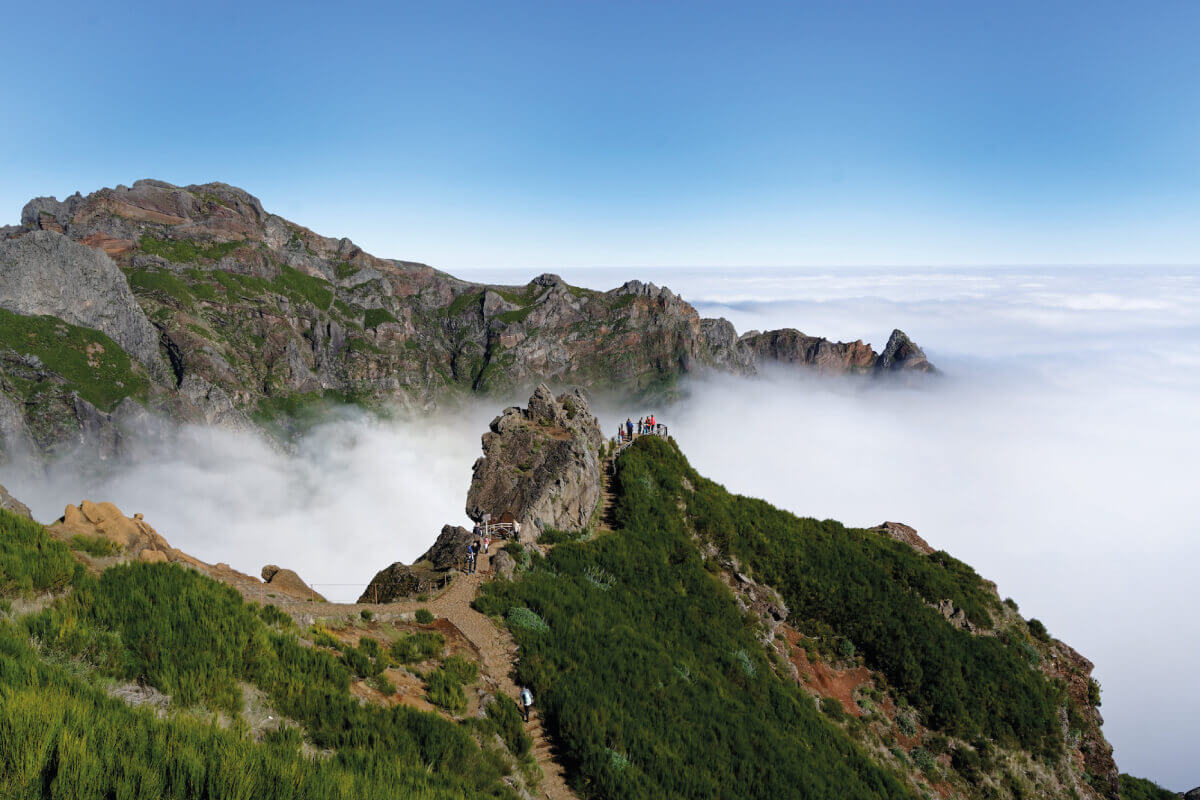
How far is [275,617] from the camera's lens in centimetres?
1625

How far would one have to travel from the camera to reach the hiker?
16.2m

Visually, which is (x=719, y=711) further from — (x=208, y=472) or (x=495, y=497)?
(x=208, y=472)

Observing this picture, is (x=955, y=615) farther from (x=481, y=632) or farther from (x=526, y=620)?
(x=481, y=632)

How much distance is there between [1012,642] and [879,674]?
11.9 metres

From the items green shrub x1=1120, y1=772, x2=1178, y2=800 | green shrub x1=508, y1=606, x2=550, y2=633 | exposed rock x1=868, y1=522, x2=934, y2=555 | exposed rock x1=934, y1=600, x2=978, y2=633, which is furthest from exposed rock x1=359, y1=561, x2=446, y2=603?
green shrub x1=1120, y1=772, x2=1178, y2=800

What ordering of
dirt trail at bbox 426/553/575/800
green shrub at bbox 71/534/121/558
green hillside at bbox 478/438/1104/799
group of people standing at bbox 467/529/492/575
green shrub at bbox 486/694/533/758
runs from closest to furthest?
1. dirt trail at bbox 426/553/575/800
2. green shrub at bbox 486/694/533/758
3. green shrub at bbox 71/534/121/558
4. green hillside at bbox 478/438/1104/799
5. group of people standing at bbox 467/529/492/575

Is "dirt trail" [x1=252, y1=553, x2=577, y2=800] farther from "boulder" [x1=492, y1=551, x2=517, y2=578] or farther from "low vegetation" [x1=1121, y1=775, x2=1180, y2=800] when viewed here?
"low vegetation" [x1=1121, y1=775, x2=1180, y2=800]

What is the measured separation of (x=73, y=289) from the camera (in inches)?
6432

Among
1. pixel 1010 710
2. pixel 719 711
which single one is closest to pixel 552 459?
pixel 719 711

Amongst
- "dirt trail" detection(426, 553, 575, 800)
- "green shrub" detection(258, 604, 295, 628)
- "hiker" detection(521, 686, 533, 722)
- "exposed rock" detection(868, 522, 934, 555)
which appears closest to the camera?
"dirt trail" detection(426, 553, 575, 800)

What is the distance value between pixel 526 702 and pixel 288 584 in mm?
14513

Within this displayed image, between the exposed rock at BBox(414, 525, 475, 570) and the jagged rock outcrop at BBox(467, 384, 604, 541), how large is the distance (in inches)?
141

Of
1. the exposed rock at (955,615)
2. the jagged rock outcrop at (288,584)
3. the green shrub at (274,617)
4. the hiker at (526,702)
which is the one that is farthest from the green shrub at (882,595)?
the green shrub at (274,617)

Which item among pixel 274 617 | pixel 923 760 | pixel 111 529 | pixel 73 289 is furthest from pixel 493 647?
pixel 73 289
